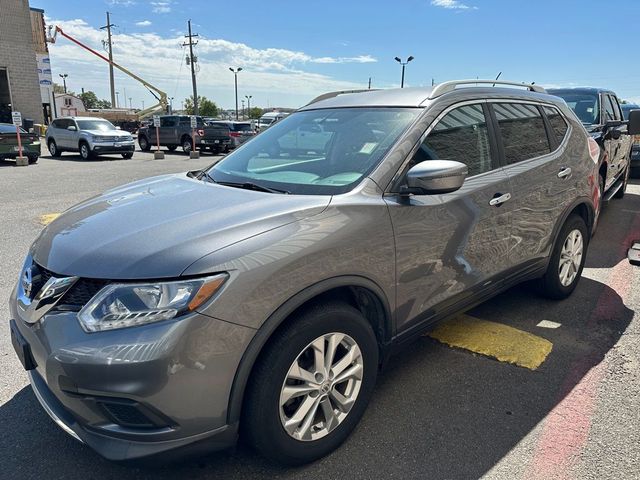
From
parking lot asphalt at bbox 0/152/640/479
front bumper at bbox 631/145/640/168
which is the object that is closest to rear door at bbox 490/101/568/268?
parking lot asphalt at bbox 0/152/640/479

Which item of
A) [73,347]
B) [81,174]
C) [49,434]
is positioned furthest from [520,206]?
[81,174]

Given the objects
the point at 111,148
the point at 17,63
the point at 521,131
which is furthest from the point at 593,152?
the point at 17,63

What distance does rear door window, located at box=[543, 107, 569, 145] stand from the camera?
3.94m

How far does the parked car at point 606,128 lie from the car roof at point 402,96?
4.18 m

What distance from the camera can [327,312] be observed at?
Result: 2.19 metres

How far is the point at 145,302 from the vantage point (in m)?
Result: 1.83

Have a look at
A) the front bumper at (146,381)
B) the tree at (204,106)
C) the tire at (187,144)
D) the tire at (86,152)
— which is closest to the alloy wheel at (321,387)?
the front bumper at (146,381)

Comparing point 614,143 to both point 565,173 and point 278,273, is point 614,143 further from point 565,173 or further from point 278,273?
point 278,273

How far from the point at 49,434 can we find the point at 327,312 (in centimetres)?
163

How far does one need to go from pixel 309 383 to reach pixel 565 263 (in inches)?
117

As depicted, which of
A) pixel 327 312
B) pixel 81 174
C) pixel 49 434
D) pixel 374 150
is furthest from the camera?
pixel 81 174

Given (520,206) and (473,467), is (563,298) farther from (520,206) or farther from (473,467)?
(473,467)

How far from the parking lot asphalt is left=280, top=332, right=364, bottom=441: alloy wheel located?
8.3 inches

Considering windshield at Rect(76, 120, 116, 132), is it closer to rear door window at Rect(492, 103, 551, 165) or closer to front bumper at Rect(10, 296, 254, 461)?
rear door window at Rect(492, 103, 551, 165)
